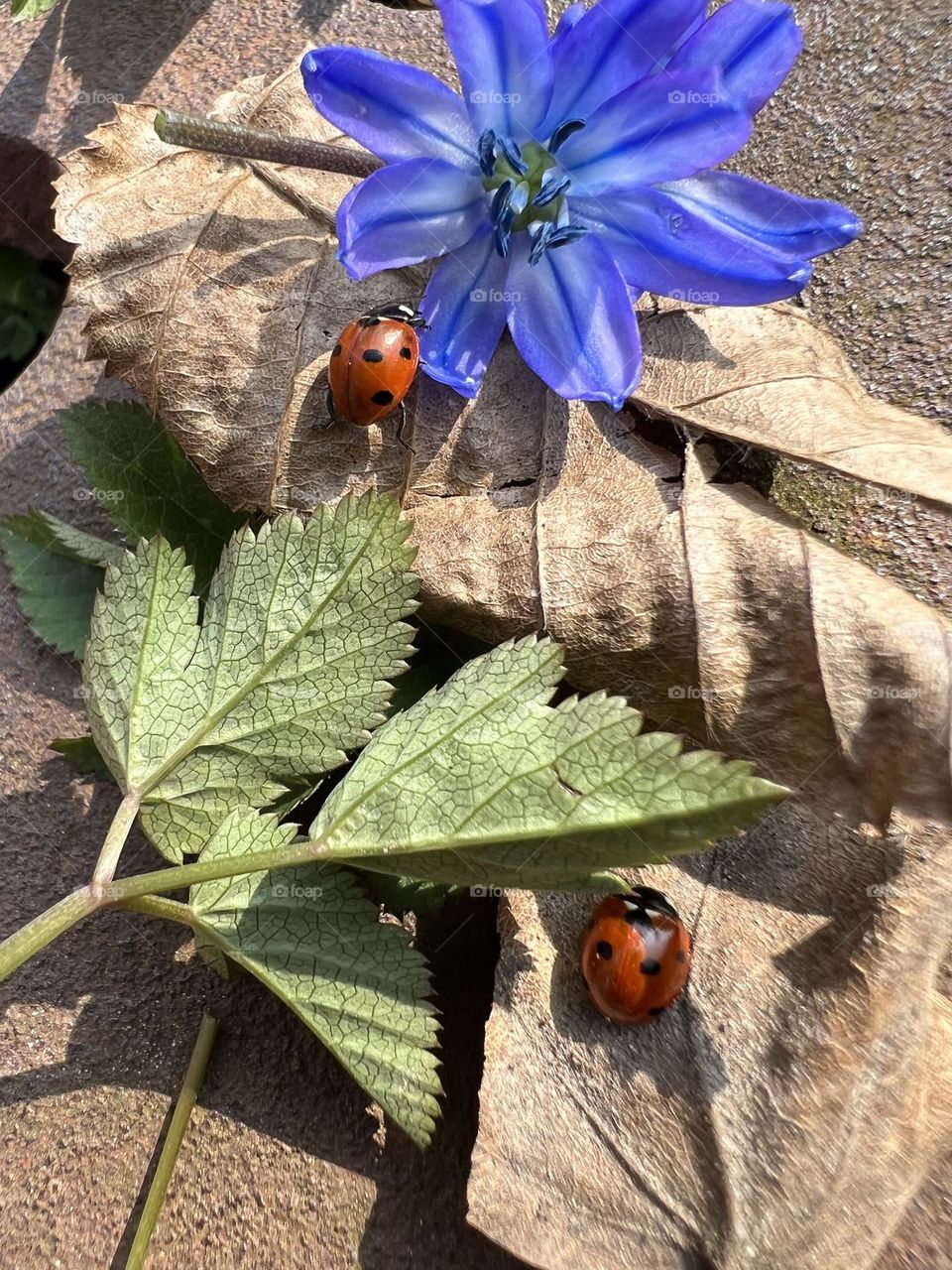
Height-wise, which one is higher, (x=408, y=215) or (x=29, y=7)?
(x=29, y=7)

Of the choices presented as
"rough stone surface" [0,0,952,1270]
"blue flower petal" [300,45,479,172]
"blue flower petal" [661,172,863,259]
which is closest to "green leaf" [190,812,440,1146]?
"rough stone surface" [0,0,952,1270]

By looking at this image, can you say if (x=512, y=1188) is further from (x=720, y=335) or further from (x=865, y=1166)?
(x=720, y=335)

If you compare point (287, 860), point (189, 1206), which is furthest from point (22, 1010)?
point (287, 860)

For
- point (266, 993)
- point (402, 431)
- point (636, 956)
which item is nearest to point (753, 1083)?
point (636, 956)

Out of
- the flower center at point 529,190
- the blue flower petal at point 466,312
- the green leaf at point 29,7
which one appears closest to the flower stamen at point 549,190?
the flower center at point 529,190

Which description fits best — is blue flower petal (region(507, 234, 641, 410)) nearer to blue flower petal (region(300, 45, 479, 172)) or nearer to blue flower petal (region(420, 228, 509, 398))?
blue flower petal (region(420, 228, 509, 398))

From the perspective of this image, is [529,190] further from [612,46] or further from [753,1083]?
[753,1083]
